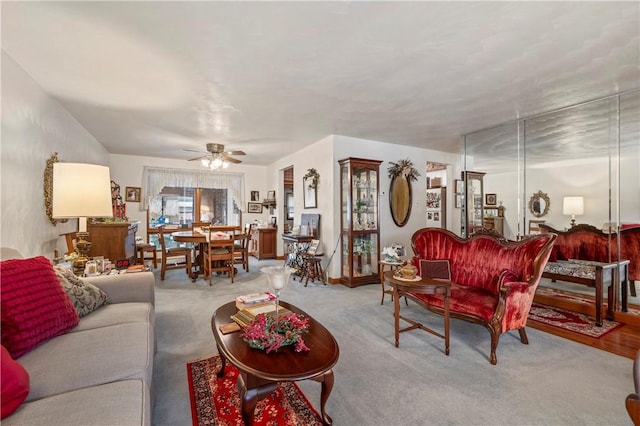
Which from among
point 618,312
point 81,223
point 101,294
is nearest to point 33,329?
point 101,294

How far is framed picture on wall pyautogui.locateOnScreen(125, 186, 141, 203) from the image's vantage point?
20.5 feet

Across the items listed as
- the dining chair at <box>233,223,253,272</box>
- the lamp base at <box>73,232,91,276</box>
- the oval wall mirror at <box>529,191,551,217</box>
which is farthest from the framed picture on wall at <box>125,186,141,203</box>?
the oval wall mirror at <box>529,191,551,217</box>

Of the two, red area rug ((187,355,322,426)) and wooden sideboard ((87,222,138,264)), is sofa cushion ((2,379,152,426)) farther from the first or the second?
wooden sideboard ((87,222,138,264))

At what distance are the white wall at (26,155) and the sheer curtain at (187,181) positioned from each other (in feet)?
10.4

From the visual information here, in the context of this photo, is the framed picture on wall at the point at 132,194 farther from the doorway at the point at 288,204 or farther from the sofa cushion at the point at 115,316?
the sofa cushion at the point at 115,316

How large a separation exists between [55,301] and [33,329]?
0.65 feet

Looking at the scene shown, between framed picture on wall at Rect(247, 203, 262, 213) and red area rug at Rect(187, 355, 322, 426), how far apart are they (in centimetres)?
570

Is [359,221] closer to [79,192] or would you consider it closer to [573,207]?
[573,207]

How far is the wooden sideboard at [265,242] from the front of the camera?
696 cm

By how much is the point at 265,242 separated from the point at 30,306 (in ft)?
18.4

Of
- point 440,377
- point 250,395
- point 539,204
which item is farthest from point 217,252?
point 539,204

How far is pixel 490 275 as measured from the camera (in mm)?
2869

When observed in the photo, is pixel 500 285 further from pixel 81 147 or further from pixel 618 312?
pixel 81 147

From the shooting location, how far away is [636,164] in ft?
10.7
